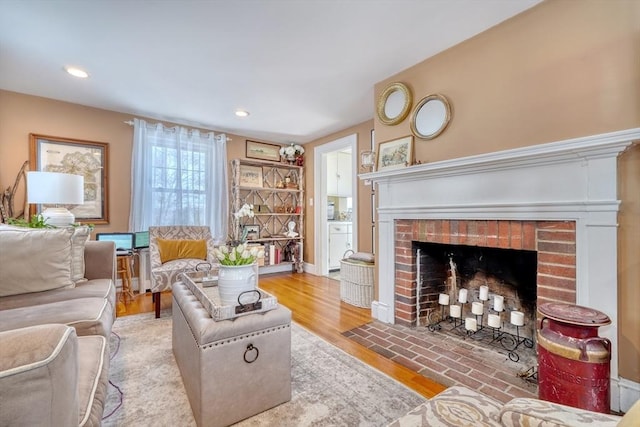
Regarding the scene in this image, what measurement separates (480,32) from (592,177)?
4.02 feet

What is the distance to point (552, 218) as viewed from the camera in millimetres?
1659

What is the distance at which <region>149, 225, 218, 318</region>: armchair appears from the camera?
2.67 m

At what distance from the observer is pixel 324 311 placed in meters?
2.89

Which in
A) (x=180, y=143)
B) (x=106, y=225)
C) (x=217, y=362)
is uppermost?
(x=180, y=143)

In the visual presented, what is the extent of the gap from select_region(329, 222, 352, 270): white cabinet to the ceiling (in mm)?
2124

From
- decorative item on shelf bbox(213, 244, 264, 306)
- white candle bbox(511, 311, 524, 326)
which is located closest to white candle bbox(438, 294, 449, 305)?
white candle bbox(511, 311, 524, 326)

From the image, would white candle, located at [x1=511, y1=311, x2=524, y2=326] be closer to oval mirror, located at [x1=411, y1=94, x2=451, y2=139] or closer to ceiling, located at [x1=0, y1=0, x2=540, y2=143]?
oval mirror, located at [x1=411, y1=94, x2=451, y2=139]

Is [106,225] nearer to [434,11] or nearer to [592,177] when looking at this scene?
[434,11]

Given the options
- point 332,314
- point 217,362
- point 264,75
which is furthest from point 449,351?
point 264,75

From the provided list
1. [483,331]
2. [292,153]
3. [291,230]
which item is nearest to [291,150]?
[292,153]

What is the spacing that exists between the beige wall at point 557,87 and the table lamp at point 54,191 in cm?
308

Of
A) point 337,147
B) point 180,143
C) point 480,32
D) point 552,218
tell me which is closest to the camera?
point 552,218

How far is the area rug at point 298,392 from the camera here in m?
1.36

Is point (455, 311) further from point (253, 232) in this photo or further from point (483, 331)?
point (253, 232)
